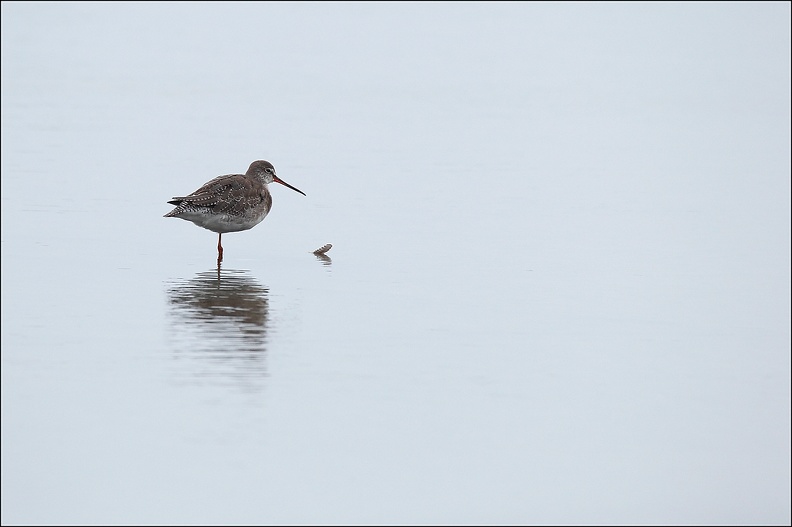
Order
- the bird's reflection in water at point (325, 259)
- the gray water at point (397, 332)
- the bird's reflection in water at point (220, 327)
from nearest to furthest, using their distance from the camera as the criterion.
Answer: the gray water at point (397, 332) < the bird's reflection in water at point (220, 327) < the bird's reflection in water at point (325, 259)

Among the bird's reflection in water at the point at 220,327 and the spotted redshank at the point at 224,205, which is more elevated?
the spotted redshank at the point at 224,205

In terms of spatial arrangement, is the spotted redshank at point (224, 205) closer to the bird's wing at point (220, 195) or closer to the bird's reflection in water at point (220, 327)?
the bird's wing at point (220, 195)

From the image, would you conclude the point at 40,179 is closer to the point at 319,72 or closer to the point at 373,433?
the point at 373,433

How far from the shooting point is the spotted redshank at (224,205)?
1488 cm

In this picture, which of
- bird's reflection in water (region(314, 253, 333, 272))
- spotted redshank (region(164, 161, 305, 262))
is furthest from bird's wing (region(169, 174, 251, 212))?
bird's reflection in water (region(314, 253, 333, 272))

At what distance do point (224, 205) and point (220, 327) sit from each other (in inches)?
170

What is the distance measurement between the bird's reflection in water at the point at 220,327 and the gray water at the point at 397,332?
1.5 inches

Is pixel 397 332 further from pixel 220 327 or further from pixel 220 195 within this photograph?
pixel 220 195

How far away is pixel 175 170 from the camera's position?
22469 millimetres

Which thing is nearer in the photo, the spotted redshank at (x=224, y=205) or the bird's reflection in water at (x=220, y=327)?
the bird's reflection in water at (x=220, y=327)

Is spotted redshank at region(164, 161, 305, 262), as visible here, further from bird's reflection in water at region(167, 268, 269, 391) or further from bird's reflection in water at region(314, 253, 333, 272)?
bird's reflection in water at region(167, 268, 269, 391)

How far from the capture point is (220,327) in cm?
1089

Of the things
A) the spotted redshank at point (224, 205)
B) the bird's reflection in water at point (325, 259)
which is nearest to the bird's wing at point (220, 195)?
the spotted redshank at point (224, 205)

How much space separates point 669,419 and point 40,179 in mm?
13776
